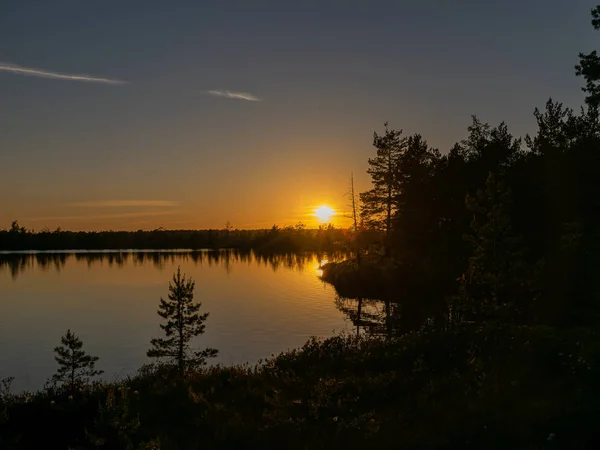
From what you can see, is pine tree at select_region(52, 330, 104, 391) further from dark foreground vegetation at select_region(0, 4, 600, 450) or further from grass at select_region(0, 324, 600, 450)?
grass at select_region(0, 324, 600, 450)

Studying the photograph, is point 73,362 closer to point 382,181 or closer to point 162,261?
point 382,181

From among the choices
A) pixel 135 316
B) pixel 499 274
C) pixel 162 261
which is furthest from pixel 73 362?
pixel 162 261

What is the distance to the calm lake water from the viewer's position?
3672 cm

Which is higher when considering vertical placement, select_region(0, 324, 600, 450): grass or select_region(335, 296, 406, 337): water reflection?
select_region(0, 324, 600, 450): grass

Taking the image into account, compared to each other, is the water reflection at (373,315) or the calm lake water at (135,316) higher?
the water reflection at (373,315)

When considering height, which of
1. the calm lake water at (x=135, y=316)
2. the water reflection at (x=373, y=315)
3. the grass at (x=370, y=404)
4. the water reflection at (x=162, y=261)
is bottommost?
the calm lake water at (x=135, y=316)

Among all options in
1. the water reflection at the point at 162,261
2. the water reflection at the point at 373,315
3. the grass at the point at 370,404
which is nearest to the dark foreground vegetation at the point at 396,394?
the grass at the point at 370,404

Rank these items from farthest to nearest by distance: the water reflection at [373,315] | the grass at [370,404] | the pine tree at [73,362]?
the water reflection at [373,315] < the pine tree at [73,362] < the grass at [370,404]

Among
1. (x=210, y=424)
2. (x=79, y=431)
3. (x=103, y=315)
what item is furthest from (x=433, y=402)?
(x=103, y=315)

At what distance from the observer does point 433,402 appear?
1087 centimetres

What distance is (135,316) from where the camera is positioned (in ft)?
175

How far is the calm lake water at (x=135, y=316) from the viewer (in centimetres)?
3672

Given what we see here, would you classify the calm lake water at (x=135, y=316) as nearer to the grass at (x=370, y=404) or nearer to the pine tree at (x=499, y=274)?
the pine tree at (x=499, y=274)

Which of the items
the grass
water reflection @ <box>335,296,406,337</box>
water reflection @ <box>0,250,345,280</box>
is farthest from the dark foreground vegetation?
water reflection @ <box>0,250,345,280</box>
